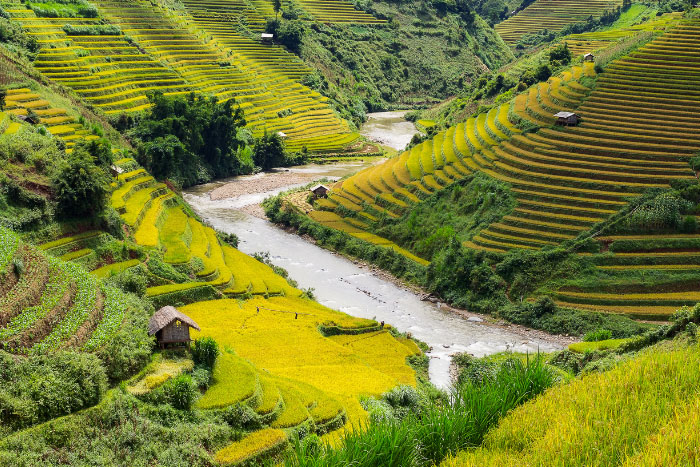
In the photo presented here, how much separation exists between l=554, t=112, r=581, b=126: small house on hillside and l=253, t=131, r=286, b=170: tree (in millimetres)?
35960

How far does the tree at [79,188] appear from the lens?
3903 cm

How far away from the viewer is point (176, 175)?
69562 mm

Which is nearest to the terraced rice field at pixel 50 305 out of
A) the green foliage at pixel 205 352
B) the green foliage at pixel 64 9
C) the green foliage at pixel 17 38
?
the green foliage at pixel 205 352

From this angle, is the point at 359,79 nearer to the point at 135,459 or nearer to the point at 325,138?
the point at 325,138

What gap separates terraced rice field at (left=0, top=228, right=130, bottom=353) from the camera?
74.9ft

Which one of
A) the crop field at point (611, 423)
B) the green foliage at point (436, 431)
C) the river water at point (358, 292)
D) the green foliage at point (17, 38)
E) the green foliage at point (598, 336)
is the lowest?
the river water at point (358, 292)

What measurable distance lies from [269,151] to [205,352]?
57.6 m

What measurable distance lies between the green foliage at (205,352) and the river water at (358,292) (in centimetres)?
1394

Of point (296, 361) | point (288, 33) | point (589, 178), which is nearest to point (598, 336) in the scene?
point (589, 178)

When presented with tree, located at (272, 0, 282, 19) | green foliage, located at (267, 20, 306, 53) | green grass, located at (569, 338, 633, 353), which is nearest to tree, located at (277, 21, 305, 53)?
green foliage, located at (267, 20, 306, 53)

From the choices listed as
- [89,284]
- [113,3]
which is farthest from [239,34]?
[89,284]

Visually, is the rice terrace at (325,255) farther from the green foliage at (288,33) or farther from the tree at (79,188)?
the green foliage at (288,33)

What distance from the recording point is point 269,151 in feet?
267

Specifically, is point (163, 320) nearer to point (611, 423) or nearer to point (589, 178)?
point (611, 423)
